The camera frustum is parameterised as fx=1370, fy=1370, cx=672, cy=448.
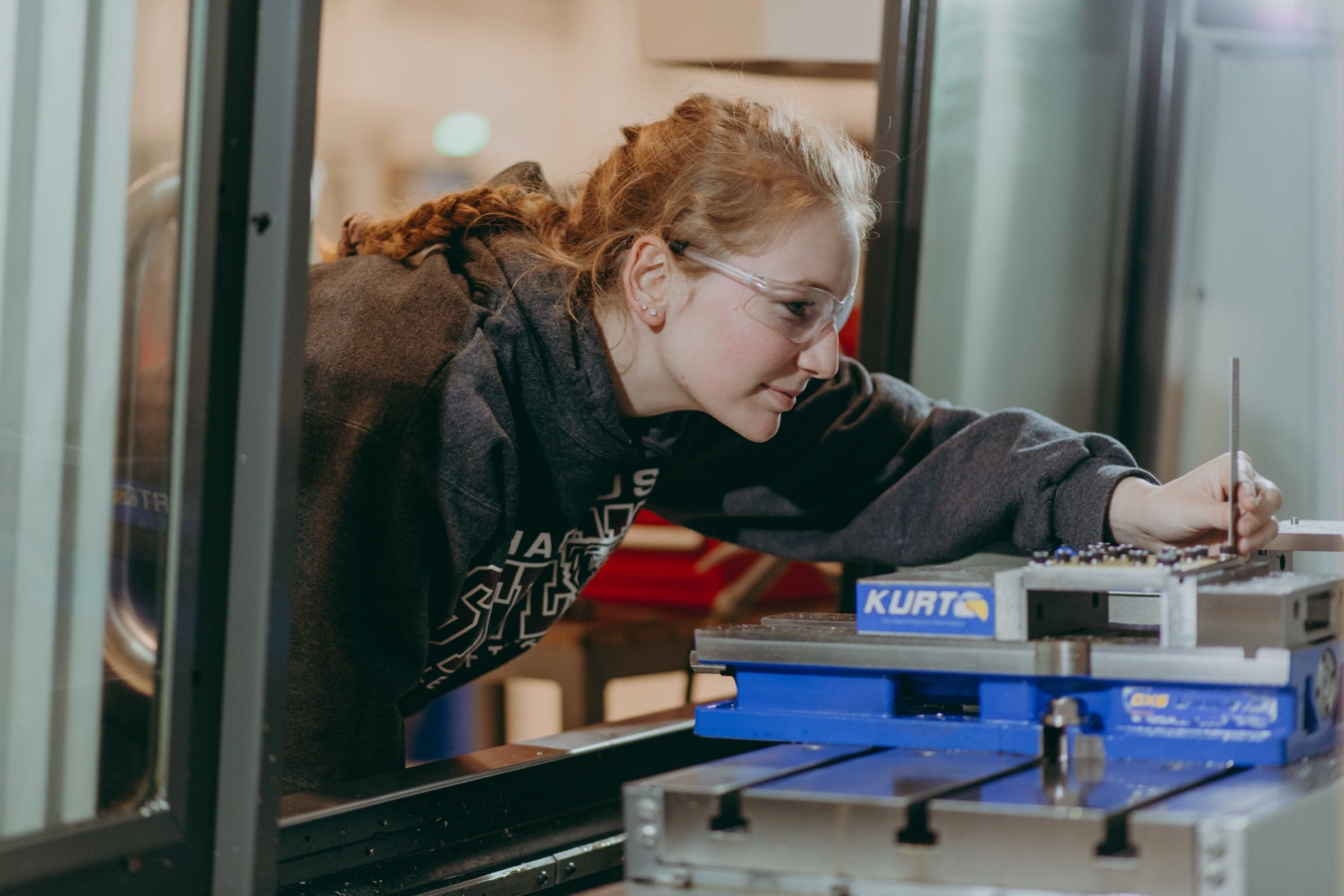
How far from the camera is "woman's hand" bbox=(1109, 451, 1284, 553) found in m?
Result: 1.12

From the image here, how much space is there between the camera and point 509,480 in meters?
1.27

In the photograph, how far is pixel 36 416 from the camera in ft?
2.82

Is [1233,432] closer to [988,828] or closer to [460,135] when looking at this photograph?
[988,828]

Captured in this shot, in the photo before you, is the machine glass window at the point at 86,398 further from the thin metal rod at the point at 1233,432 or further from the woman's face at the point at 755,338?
the thin metal rod at the point at 1233,432

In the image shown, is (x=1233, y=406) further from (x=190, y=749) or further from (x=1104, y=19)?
(x=1104, y=19)

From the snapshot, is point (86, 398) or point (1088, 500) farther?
point (1088, 500)

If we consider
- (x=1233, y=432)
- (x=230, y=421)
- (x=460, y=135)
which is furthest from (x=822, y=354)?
(x=460, y=135)

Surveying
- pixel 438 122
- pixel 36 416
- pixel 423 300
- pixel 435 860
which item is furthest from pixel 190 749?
pixel 438 122

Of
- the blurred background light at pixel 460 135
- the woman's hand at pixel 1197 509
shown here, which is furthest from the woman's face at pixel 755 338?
the blurred background light at pixel 460 135

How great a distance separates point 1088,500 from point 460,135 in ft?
11.6

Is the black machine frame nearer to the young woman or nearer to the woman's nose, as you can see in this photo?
the young woman

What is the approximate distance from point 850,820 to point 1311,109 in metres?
1.88

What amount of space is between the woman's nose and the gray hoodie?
0.64ft

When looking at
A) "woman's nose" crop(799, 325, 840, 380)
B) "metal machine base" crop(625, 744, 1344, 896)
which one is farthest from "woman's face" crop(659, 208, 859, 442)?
"metal machine base" crop(625, 744, 1344, 896)
